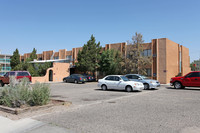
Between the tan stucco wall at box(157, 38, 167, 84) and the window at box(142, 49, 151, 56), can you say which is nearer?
the tan stucco wall at box(157, 38, 167, 84)

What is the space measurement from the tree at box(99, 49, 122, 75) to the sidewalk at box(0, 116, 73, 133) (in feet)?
87.0

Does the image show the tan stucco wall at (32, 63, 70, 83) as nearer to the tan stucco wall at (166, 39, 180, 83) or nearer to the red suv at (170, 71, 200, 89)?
the tan stucco wall at (166, 39, 180, 83)

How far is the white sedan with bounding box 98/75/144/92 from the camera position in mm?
15373

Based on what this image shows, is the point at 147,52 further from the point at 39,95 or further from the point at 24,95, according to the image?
the point at 24,95

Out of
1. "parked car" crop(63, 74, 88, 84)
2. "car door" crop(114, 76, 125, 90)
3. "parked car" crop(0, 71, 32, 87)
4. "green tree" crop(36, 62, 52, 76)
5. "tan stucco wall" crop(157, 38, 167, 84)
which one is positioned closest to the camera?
"car door" crop(114, 76, 125, 90)

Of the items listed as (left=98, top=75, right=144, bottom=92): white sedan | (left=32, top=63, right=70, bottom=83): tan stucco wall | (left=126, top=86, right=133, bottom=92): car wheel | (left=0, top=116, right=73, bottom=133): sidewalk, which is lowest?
(left=0, top=116, right=73, bottom=133): sidewalk

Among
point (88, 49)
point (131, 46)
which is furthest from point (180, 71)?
point (88, 49)

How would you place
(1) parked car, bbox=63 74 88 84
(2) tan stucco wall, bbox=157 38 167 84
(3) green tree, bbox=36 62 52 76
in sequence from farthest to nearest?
(3) green tree, bbox=36 62 52 76, (2) tan stucco wall, bbox=157 38 167 84, (1) parked car, bbox=63 74 88 84

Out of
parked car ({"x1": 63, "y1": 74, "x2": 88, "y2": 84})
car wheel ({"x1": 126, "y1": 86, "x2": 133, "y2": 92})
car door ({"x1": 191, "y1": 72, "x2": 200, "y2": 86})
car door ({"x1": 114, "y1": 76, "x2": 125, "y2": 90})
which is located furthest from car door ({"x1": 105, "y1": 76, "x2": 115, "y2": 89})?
parked car ({"x1": 63, "y1": 74, "x2": 88, "y2": 84})

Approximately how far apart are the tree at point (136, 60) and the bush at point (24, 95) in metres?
22.1

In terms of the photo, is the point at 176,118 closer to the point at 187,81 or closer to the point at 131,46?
the point at 187,81

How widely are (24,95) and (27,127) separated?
2.87 m

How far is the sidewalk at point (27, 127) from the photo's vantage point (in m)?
5.16

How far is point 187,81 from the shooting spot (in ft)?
59.0
